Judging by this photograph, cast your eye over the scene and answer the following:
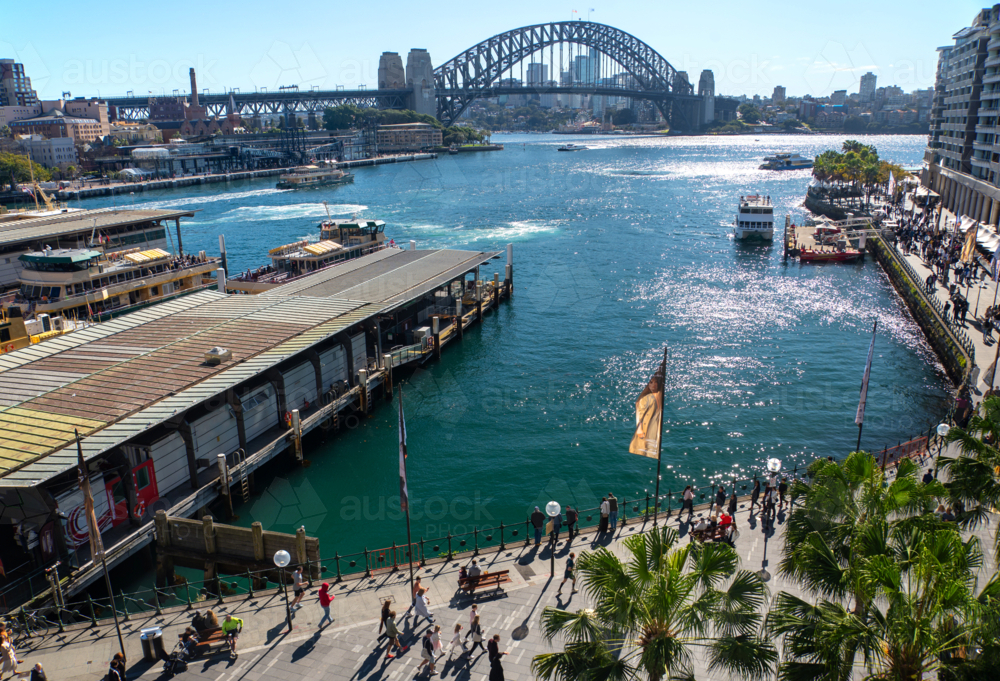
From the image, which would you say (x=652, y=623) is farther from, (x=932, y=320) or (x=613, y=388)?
(x=932, y=320)

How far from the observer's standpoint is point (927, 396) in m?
39.5

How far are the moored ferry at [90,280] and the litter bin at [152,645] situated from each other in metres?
35.9

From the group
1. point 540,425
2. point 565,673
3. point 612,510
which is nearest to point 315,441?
point 540,425

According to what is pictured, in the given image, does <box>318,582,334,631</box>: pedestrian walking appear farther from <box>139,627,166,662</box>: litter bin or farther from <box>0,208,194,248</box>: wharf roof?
<box>0,208,194,248</box>: wharf roof

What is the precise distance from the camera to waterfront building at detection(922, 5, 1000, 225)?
73.1 meters

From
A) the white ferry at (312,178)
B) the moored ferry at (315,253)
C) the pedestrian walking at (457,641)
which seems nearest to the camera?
the pedestrian walking at (457,641)

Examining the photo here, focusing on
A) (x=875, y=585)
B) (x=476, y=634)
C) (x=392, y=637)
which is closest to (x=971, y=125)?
(x=875, y=585)

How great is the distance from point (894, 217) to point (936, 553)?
95635 mm

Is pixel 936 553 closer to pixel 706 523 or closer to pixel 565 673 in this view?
pixel 565 673

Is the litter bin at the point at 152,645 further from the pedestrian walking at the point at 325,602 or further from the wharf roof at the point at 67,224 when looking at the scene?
the wharf roof at the point at 67,224

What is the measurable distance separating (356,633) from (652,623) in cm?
933

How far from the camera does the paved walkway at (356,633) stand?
16484mm

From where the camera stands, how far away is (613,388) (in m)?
42.1

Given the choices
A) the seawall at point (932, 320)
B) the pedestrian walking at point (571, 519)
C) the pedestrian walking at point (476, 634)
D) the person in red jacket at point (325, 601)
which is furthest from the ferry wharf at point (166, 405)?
the seawall at point (932, 320)
